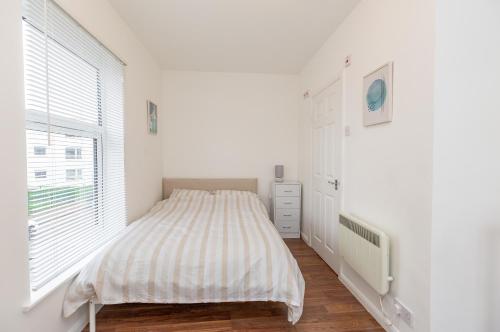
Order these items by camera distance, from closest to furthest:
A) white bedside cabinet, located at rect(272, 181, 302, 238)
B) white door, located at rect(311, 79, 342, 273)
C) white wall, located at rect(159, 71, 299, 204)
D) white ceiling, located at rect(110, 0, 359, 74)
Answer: white ceiling, located at rect(110, 0, 359, 74) → white door, located at rect(311, 79, 342, 273) → white bedside cabinet, located at rect(272, 181, 302, 238) → white wall, located at rect(159, 71, 299, 204)

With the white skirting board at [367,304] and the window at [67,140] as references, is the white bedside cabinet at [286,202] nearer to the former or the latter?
the white skirting board at [367,304]

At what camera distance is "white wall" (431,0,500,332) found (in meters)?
1.41

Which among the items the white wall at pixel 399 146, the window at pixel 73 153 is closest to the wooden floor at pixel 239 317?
the white wall at pixel 399 146

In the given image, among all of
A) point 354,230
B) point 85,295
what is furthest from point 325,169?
point 85,295

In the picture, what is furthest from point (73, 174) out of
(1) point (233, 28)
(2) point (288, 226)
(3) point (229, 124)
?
(2) point (288, 226)

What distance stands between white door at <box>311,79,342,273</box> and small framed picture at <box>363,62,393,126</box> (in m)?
0.53

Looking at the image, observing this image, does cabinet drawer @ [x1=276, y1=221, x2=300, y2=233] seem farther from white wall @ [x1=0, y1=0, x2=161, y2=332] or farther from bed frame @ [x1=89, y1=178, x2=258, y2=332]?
white wall @ [x1=0, y1=0, x2=161, y2=332]

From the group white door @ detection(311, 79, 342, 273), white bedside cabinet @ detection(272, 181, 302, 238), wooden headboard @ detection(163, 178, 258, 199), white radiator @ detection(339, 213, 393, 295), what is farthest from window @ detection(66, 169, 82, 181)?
white bedside cabinet @ detection(272, 181, 302, 238)

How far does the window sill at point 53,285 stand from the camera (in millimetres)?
1335

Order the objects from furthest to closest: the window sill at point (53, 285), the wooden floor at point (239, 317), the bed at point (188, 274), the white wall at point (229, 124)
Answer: the white wall at point (229, 124)
the wooden floor at point (239, 317)
the bed at point (188, 274)
the window sill at point (53, 285)

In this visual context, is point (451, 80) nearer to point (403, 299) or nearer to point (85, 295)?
point (403, 299)

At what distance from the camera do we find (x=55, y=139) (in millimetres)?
1598

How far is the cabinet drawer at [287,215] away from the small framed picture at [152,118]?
2066 millimetres

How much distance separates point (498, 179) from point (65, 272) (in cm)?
271
